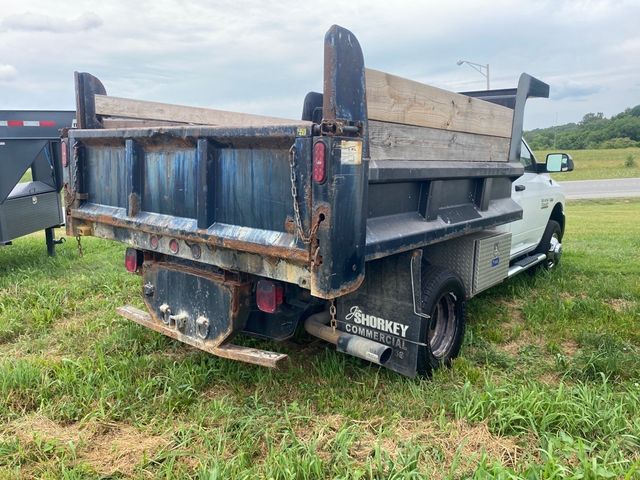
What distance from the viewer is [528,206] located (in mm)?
5969

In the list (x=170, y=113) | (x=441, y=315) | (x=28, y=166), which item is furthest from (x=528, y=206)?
(x=28, y=166)

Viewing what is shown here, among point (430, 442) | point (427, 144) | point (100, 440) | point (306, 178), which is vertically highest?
point (427, 144)

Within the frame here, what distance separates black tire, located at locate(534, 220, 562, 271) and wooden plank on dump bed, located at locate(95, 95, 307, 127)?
357 centimetres

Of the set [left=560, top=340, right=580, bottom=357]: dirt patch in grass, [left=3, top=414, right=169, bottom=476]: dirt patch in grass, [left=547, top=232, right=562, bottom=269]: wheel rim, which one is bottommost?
[left=3, top=414, right=169, bottom=476]: dirt patch in grass

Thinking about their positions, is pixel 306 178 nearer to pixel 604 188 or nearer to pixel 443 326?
pixel 443 326

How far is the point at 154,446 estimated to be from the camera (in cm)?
284

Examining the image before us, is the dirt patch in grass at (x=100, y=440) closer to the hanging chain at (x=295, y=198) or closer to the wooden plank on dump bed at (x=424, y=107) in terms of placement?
the hanging chain at (x=295, y=198)

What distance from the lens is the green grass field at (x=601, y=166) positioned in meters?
33.2

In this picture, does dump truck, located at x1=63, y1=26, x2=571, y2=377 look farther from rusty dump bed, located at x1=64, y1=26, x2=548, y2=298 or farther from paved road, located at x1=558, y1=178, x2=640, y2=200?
paved road, located at x1=558, y1=178, x2=640, y2=200

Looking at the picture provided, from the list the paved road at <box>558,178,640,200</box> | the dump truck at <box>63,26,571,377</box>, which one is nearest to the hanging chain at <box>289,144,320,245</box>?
the dump truck at <box>63,26,571,377</box>

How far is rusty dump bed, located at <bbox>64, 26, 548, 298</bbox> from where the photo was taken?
2.66 m

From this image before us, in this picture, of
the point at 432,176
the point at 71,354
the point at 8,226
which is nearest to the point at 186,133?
the point at 432,176

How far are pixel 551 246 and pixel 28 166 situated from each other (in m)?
6.50

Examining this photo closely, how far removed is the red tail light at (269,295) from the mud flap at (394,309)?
52 cm
